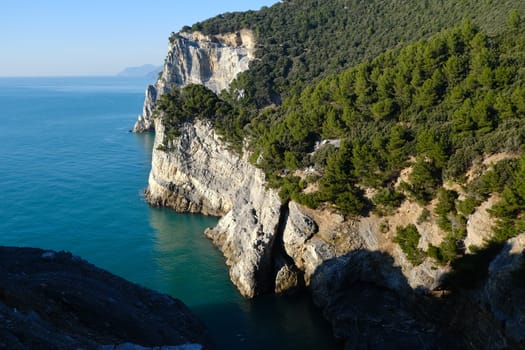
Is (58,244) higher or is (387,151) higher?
(387,151)

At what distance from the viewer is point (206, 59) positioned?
76375 mm

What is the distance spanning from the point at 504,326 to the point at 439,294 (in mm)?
4294

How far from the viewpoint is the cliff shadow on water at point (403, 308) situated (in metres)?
17.8

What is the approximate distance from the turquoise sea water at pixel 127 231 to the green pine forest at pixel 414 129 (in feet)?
24.0

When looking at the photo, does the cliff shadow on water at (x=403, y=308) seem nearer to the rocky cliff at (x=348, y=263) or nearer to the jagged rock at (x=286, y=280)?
the rocky cliff at (x=348, y=263)

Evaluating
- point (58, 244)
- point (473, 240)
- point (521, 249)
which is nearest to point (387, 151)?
point (473, 240)

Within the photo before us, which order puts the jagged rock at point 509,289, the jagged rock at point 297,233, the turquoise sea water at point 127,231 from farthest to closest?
the jagged rock at point 297,233, the turquoise sea water at point 127,231, the jagged rock at point 509,289

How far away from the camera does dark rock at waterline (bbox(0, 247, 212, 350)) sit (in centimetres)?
1154

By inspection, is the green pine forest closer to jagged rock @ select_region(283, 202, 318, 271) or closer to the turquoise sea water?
jagged rock @ select_region(283, 202, 318, 271)

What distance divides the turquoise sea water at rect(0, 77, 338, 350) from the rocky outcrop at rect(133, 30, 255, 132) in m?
16.4

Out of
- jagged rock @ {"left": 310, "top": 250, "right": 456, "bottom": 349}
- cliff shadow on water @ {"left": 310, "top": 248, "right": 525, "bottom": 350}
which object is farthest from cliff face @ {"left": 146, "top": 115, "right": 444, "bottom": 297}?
cliff shadow on water @ {"left": 310, "top": 248, "right": 525, "bottom": 350}

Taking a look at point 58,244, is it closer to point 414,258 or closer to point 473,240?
point 414,258

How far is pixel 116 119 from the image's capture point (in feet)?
333

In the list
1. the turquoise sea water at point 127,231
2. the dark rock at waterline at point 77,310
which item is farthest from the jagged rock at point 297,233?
→ the dark rock at waterline at point 77,310
